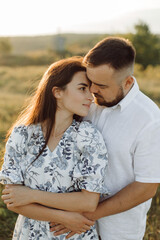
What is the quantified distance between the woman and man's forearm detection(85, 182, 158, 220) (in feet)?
0.32

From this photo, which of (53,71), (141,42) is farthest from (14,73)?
(53,71)

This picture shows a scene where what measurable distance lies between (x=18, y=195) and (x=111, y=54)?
3.62ft

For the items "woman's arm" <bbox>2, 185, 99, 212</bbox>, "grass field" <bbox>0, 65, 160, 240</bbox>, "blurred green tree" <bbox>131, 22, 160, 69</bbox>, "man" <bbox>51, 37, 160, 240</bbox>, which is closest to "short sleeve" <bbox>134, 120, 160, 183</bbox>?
"man" <bbox>51, 37, 160, 240</bbox>

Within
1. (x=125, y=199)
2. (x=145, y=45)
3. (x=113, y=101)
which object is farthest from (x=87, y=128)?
(x=145, y=45)

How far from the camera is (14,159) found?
2164mm

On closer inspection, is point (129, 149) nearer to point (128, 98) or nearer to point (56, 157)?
point (128, 98)

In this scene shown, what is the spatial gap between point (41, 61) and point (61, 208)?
96.6 ft

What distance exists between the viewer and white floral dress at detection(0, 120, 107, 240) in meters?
2.03

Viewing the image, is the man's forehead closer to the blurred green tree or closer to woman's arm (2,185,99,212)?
woman's arm (2,185,99,212)

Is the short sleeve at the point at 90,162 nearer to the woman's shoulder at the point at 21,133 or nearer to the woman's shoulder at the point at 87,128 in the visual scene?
the woman's shoulder at the point at 87,128

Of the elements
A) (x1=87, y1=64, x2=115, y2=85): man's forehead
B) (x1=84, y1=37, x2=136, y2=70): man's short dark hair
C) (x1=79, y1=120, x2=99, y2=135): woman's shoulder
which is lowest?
(x1=79, y1=120, x2=99, y2=135): woman's shoulder

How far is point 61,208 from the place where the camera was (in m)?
2.06

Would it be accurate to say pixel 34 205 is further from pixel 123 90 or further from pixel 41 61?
pixel 41 61

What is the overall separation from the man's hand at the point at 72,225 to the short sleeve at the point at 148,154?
0.43m
